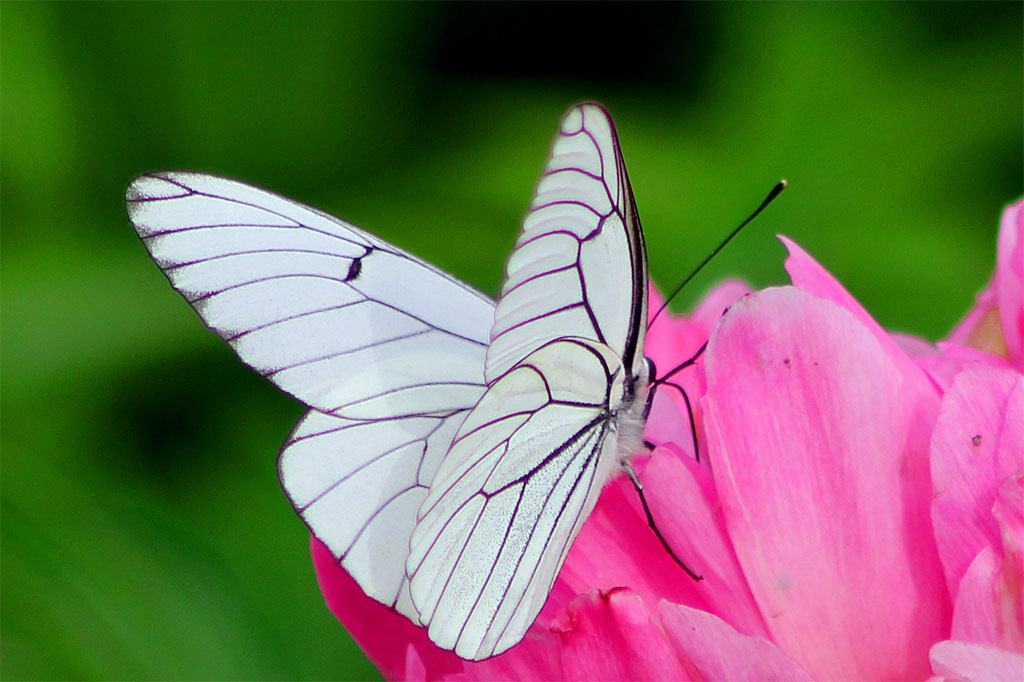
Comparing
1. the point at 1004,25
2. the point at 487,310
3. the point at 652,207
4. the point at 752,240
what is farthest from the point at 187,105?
the point at 1004,25

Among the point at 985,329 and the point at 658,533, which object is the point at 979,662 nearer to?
the point at 658,533

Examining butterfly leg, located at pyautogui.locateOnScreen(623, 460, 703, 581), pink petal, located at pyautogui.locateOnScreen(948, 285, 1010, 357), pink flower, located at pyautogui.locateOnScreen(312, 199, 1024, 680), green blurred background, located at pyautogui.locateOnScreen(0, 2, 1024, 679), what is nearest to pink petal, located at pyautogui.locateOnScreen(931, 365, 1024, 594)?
pink flower, located at pyautogui.locateOnScreen(312, 199, 1024, 680)

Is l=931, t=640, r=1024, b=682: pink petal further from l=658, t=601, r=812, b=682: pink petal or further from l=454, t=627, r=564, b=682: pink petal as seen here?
l=454, t=627, r=564, b=682: pink petal

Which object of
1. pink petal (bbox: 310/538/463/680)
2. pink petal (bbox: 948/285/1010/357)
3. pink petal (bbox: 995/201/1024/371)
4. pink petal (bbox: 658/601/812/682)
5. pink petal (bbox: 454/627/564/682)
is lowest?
pink petal (bbox: 310/538/463/680)

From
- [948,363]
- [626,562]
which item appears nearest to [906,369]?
[948,363]

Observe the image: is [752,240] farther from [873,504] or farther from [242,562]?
[873,504]

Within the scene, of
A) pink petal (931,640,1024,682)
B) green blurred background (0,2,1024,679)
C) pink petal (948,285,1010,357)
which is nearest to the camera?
pink petal (931,640,1024,682)
